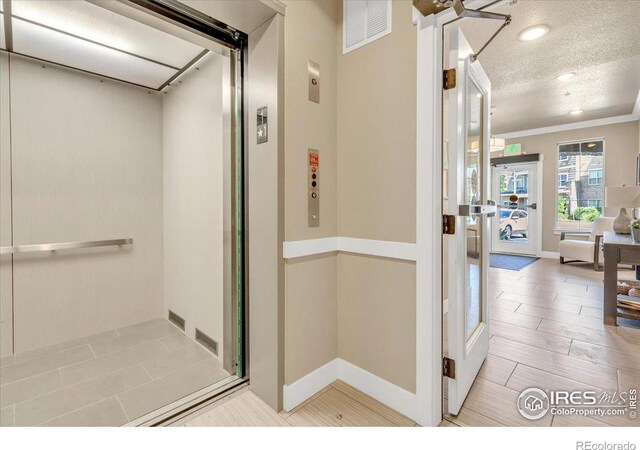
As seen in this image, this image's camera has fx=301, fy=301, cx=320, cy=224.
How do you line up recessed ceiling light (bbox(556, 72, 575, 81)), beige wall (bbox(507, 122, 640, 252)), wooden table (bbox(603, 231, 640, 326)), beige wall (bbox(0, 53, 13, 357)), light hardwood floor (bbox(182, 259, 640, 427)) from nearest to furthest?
light hardwood floor (bbox(182, 259, 640, 427)) < beige wall (bbox(0, 53, 13, 357)) < wooden table (bbox(603, 231, 640, 326)) < recessed ceiling light (bbox(556, 72, 575, 81)) < beige wall (bbox(507, 122, 640, 252))

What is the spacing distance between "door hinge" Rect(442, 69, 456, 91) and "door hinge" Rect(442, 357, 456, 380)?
1.46 metres

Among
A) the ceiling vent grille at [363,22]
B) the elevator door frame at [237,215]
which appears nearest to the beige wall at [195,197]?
the elevator door frame at [237,215]

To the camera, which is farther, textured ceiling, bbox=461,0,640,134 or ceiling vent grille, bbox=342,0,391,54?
textured ceiling, bbox=461,0,640,134

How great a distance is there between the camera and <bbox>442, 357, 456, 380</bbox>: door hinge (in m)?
1.64

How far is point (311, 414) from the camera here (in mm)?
1710

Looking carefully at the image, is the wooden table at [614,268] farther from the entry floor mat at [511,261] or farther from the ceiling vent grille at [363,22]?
the ceiling vent grille at [363,22]

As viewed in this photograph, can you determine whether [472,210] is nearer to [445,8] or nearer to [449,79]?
[449,79]

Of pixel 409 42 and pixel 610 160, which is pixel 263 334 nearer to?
pixel 409 42

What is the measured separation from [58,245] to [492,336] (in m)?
3.92

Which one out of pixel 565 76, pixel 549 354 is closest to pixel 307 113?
pixel 549 354

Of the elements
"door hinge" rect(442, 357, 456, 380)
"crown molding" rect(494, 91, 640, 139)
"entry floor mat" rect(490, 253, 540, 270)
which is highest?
"crown molding" rect(494, 91, 640, 139)

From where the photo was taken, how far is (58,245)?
8.55ft

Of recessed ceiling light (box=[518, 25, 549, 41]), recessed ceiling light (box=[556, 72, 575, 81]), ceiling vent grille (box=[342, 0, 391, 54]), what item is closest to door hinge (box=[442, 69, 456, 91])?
ceiling vent grille (box=[342, 0, 391, 54])

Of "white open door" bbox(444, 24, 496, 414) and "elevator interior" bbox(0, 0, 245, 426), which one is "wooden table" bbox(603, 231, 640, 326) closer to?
"white open door" bbox(444, 24, 496, 414)
